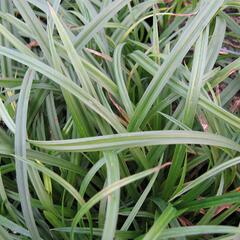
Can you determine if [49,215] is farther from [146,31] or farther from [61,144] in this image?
[146,31]

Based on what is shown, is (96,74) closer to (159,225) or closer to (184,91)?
(184,91)

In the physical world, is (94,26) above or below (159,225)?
above

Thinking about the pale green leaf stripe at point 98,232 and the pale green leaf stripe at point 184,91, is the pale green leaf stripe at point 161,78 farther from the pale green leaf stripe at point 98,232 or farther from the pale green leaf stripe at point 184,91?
the pale green leaf stripe at point 98,232

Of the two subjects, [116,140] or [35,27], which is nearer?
[116,140]

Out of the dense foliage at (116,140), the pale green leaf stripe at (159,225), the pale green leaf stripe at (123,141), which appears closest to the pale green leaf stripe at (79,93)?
the dense foliage at (116,140)

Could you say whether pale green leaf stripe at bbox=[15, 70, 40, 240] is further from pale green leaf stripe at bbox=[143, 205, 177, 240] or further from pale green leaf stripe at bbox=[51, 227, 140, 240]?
pale green leaf stripe at bbox=[143, 205, 177, 240]

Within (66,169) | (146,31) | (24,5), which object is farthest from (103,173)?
(146,31)

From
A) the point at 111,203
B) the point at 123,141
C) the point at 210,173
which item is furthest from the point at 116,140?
the point at 210,173
